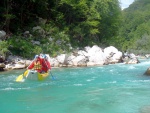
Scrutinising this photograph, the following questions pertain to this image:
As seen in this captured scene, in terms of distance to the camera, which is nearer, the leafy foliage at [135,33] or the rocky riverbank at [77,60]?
the rocky riverbank at [77,60]

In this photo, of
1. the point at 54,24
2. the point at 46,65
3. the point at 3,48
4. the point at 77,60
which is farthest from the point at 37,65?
the point at 54,24

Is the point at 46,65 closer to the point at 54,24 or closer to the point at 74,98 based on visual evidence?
the point at 74,98

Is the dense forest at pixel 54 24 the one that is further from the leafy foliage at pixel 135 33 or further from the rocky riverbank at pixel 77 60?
the leafy foliage at pixel 135 33

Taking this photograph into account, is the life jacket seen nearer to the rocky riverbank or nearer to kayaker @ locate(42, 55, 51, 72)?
kayaker @ locate(42, 55, 51, 72)

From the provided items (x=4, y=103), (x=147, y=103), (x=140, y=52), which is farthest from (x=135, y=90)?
(x=140, y=52)

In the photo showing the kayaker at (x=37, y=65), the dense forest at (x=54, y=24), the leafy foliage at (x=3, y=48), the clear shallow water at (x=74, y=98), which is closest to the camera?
the clear shallow water at (x=74, y=98)

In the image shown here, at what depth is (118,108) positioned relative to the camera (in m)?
8.47

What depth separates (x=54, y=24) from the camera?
28.7 metres

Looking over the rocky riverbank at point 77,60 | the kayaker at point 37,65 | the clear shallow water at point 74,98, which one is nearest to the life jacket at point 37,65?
the kayaker at point 37,65

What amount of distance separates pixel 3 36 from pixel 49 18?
7.43 metres

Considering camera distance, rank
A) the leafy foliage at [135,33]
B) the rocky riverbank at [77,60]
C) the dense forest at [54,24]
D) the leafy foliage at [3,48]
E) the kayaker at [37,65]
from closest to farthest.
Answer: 1. the kayaker at [37,65]
2. the leafy foliage at [3,48]
3. the rocky riverbank at [77,60]
4. the dense forest at [54,24]
5. the leafy foliage at [135,33]

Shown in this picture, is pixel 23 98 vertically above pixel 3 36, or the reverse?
pixel 3 36

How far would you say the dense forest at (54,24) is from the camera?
24103 mm

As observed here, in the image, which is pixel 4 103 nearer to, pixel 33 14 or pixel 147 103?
pixel 147 103
